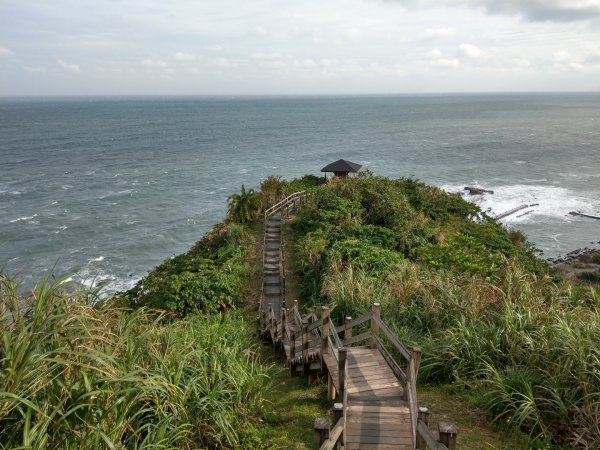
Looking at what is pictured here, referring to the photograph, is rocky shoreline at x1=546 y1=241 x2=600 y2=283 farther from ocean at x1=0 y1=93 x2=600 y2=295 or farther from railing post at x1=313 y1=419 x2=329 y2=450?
railing post at x1=313 y1=419 x2=329 y2=450

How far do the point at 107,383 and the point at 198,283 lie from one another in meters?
12.2

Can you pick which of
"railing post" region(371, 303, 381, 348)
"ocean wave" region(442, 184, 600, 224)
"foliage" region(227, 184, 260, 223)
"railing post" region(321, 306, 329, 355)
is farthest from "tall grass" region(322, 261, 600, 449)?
"ocean wave" region(442, 184, 600, 224)

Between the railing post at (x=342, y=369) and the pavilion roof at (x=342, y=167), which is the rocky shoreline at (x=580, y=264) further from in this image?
the railing post at (x=342, y=369)

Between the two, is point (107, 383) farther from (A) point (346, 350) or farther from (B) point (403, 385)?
(B) point (403, 385)

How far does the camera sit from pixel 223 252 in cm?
2205

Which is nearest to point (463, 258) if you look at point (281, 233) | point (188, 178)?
point (281, 233)

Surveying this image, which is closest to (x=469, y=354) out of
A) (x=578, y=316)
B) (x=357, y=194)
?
(x=578, y=316)

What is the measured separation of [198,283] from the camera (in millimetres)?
17047

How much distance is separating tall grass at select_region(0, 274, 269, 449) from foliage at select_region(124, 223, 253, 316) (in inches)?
330

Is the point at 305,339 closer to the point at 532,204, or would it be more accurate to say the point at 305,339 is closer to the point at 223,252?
the point at 223,252

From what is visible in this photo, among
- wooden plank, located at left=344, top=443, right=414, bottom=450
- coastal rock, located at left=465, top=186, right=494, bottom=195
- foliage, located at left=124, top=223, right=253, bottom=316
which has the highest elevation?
wooden plank, located at left=344, top=443, right=414, bottom=450

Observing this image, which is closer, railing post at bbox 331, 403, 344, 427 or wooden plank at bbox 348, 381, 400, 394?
railing post at bbox 331, 403, 344, 427

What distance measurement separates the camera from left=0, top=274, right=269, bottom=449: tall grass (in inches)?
178

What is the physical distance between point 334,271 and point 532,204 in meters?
38.6
